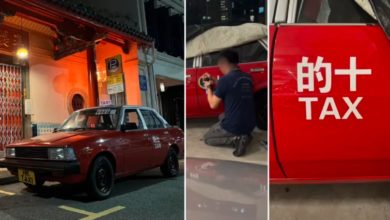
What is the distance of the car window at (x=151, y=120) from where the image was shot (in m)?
6.89

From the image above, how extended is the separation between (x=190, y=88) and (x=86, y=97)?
31.7 feet

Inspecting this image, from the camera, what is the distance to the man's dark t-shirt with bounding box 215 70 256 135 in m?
1.55

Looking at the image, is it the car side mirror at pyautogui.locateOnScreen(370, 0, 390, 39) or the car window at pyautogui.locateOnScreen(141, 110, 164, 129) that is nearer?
the car side mirror at pyautogui.locateOnScreen(370, 0, 390, 39)

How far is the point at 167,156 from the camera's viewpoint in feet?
23.7

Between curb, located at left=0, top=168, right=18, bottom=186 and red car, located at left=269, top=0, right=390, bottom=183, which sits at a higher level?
red car, located at left=269, top=0, right=390, bottom=183

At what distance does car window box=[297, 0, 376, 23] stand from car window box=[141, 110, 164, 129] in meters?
5.22

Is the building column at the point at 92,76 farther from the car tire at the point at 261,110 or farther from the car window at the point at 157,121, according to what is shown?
the car tire at the point at 261,110

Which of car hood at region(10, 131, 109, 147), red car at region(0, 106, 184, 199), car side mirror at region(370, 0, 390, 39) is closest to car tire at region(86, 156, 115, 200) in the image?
red car at region(0, 106, 184, 199)

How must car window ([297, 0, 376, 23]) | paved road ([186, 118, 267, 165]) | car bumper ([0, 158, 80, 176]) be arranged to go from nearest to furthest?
paved road ([186, 118, 267, 165]) < car window ([297, 0, 376, 23]) < car bumper ([0, 158, 80, 176])

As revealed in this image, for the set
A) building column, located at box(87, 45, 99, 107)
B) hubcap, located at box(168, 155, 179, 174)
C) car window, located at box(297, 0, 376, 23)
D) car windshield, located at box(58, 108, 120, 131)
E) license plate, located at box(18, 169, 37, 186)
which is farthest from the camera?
building column, located at box(87, 45, 99, 107)

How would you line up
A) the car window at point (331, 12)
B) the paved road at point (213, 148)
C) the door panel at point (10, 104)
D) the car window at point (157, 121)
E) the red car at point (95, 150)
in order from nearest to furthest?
1. the paved road at point (213, 148)
2. the car window at point (331, 12)
3. the red car at point (95, 150)
4. the car window at point (157, 121)
5. the door panel at point (10, 104)

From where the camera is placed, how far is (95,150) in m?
5.37

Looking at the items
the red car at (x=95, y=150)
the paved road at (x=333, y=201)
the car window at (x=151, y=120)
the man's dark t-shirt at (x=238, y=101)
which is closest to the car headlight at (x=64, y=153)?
the red car at (x=95, y=150)

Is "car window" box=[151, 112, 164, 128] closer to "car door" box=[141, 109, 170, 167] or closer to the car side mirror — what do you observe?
"car door" box=[141, 109, 170, 167]
